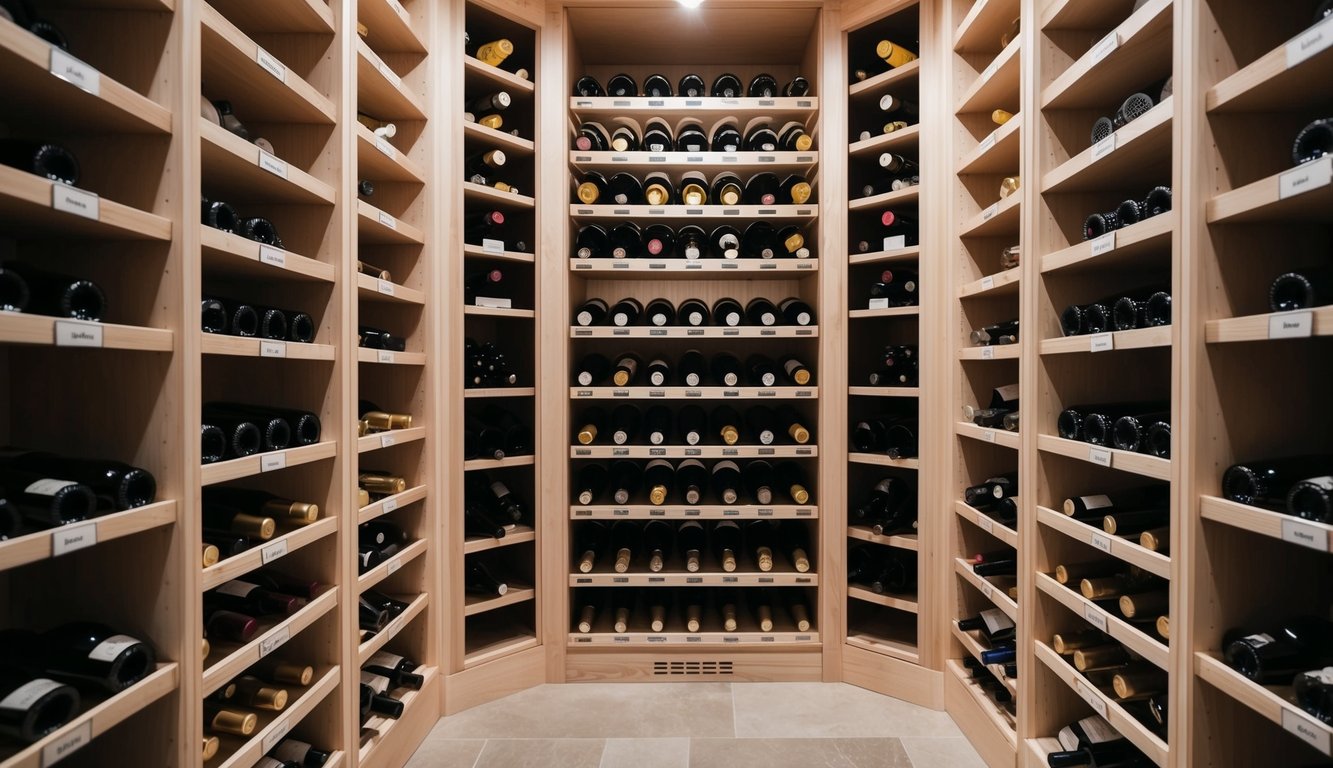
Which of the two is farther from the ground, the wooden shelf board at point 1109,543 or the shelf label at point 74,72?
the shelf label at point 74,72

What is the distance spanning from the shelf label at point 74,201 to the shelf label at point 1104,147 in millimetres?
2357

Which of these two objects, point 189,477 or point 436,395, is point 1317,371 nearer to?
point 189,477

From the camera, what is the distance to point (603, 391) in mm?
3238

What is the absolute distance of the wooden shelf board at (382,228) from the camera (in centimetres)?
239

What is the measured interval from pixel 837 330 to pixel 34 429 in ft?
9.28

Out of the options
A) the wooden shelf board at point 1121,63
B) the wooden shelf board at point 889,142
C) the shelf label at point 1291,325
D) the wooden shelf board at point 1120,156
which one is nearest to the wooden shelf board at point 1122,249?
the wooden shelf board at point 1120,156

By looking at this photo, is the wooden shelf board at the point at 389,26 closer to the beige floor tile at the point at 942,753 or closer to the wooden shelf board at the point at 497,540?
the wooden shelf board at the point at 497,540

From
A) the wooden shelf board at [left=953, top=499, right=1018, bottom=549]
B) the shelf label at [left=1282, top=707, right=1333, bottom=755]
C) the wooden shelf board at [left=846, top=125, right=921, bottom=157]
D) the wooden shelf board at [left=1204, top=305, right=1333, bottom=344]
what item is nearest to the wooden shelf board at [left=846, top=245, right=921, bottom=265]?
the wooden shelf board at [left=846, top=125, right=921, bottom=157]

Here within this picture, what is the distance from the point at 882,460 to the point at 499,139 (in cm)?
232

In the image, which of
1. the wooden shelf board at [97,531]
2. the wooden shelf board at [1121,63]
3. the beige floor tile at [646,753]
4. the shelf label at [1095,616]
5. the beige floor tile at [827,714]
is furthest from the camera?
the beige floor tile at [827,714]

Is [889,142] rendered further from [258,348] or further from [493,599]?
[493,599]

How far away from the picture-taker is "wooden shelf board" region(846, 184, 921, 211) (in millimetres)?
3070

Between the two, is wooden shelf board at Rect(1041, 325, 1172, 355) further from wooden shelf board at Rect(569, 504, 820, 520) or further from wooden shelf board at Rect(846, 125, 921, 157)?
wooden shelf board at Rect(569, 504, 820, 520)

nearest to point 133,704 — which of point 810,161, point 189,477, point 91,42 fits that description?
point 189,477
